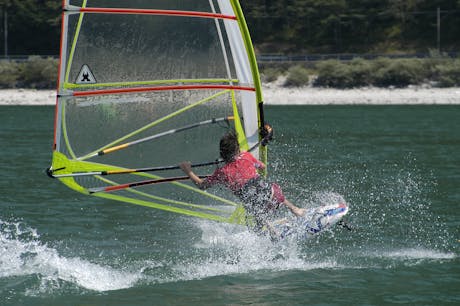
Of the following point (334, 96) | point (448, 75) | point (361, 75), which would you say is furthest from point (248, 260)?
point (361, 75)

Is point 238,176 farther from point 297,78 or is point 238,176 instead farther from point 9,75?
point 9,75

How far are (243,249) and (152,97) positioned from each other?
2032 millimetres

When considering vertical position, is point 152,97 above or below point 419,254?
above

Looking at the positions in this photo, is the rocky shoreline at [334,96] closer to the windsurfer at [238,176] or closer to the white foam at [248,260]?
the white foam at [248,260]

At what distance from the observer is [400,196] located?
14547 mm

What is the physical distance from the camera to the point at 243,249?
9.66m

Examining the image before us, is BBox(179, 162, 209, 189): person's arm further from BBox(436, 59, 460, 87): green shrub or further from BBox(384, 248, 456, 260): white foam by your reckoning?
BBox(436, 59, 460, 87): green shrub

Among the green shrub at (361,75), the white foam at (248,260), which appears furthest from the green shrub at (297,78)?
the white foam at (248,260)

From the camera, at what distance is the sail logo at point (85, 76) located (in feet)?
29.5

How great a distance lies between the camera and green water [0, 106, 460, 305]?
838 cm

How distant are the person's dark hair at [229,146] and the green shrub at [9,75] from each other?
43543 millimetres

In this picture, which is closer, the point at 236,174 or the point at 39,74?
the point at 236,174

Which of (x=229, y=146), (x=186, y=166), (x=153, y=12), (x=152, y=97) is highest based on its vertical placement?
(x=153, y=12)

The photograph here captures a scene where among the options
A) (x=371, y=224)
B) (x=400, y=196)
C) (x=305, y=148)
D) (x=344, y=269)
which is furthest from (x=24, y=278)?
(x=305, y=148)
